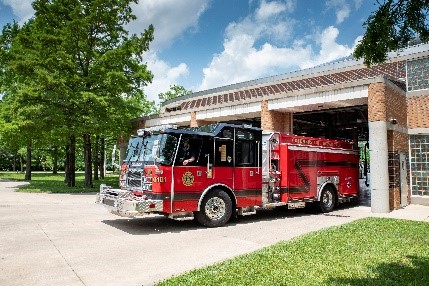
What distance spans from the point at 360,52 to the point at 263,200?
6503 mm

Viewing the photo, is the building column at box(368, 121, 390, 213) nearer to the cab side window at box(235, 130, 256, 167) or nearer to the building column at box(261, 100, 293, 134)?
the building column at box(261, 100, 293, 134)

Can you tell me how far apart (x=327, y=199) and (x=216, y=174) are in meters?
6.04

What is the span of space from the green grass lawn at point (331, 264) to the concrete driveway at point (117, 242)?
72 cm

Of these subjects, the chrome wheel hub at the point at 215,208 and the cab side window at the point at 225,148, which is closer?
Answer: the chrome wheel hub at the point at 215,208

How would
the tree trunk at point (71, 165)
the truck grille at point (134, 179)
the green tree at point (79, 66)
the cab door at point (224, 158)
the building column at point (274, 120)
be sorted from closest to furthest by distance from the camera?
1. the truck grille at point (134, 179)
2. the cab door at point (224, 158)
3. the building column at point (274, 120)
4. the green tree at point (79, 66)
5. the tree trunk at point (71, 165)

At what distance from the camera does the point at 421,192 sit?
15820 millimetres

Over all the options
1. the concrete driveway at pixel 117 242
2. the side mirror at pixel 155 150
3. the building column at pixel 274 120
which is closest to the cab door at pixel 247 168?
the concrete driveway at pixel 117 242

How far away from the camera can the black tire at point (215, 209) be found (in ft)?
32.5

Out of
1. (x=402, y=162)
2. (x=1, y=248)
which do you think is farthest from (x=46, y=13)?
(x=402, y=162)

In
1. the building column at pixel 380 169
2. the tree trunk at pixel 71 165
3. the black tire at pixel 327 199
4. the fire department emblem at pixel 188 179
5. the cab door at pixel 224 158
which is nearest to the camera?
the fire department emblem at pixel 188 179

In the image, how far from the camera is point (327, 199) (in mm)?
13977

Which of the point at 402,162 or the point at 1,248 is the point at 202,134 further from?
the point at 402,162

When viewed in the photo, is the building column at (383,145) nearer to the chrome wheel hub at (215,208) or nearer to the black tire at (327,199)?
the black tire at (327,199)

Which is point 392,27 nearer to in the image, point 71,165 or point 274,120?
point 274,120
